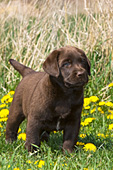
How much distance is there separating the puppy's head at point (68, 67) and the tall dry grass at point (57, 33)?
2046 mm

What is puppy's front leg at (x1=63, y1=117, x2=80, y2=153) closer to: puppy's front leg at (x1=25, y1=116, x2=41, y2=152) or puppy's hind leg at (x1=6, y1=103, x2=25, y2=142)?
puppy's front leg at (x1=25, y1=116, x2=41, y2=152)

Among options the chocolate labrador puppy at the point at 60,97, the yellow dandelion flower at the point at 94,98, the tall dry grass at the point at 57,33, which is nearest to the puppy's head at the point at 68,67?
the chocolate labrador puppy at the point at 60,97

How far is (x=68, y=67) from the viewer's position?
3107mm

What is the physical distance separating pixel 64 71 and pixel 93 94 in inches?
81.8

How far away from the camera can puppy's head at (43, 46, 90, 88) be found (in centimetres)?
302

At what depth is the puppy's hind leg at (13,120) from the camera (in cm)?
373

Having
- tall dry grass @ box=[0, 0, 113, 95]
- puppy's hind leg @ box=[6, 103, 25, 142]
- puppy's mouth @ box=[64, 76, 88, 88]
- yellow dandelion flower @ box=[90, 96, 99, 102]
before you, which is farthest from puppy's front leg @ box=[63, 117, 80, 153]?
tall dry grass @ box=[0, 0, 113, 95]

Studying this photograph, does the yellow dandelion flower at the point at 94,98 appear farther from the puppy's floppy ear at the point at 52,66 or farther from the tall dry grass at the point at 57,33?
the puppy's floppy ear at the point at 52,66

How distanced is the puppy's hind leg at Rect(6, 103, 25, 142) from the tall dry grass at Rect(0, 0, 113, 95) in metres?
1.73

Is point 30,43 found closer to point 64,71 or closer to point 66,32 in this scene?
point 66,32

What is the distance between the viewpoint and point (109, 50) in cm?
529

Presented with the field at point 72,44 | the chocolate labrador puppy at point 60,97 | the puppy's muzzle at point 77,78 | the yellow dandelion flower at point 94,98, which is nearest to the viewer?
the puppy's muzzle at point 77,78

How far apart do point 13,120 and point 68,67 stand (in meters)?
1.05

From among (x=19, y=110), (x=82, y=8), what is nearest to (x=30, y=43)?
(x=82, y=8)
